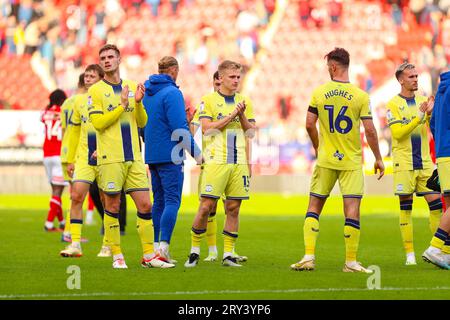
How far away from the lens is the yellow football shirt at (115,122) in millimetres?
9508

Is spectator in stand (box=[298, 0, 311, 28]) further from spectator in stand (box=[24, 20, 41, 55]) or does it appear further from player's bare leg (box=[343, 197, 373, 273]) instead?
player's bare leg (box=[343, 197, 373, 273])

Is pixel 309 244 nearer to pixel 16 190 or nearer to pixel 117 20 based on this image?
pixel 16 190

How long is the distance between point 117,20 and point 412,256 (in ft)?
83.6

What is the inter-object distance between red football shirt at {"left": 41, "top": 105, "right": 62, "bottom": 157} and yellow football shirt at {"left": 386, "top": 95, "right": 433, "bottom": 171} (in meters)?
6.44

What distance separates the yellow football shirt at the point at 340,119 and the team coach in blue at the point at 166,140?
4.92 ft

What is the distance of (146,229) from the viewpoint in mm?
9750

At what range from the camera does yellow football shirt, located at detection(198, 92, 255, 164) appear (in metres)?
10.1

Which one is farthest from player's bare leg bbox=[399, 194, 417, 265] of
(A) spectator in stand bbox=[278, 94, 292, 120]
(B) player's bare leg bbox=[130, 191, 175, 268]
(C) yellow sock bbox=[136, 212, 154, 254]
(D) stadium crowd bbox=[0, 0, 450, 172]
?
(A) spectator in stand bbox=[278, 94, 292, 120]

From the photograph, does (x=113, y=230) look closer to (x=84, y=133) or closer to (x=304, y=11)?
(x=84, y=133)

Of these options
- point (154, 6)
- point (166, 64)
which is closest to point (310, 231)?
point (166, 64)

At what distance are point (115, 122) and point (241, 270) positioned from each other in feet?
6.07


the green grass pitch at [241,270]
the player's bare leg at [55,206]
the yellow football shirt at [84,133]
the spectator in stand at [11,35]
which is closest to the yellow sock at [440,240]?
the green grass pitch at [241,270]

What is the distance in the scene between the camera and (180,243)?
13.3m
